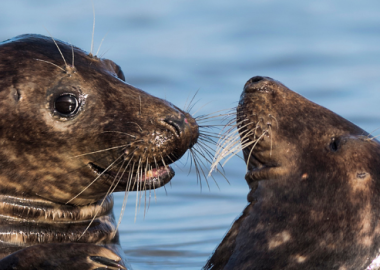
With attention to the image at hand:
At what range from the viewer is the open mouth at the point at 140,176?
6.66 metres

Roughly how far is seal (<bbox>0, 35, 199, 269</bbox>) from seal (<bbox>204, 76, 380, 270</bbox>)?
0.57 metres

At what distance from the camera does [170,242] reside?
10.2 meters

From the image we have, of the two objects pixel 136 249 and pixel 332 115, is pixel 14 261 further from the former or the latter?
pixel 136 249

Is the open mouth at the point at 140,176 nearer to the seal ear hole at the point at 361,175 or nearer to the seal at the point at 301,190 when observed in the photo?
the seal at the point at 301,190

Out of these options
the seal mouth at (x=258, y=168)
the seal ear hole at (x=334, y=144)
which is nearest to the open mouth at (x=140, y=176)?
the seal mouth at (x=258, y=168)

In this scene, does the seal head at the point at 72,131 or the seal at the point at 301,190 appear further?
the seal head at the point at 72,131

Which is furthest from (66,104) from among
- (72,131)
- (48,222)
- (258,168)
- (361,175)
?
(361,175)

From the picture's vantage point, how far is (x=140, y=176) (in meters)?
6.68

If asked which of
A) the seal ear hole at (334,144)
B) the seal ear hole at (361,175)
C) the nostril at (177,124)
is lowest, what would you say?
the seal ear hole at (361,175)

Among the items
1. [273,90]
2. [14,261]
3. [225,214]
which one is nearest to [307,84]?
[225,214]

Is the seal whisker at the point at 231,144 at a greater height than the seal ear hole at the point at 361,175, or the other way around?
the seal whisker at the point at 231,144

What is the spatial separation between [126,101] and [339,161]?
160cm

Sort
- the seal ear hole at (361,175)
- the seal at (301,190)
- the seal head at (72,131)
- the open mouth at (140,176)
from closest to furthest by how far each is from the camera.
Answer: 1. the seal at (301,190)
2. the seal ear hole at (361,175)
3. the seal head at (72,131)
4. the open mouth at (140,176)

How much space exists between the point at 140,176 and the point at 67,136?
2.00 ft
